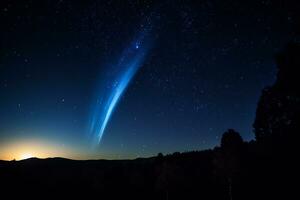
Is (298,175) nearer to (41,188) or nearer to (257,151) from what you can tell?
(257,151)

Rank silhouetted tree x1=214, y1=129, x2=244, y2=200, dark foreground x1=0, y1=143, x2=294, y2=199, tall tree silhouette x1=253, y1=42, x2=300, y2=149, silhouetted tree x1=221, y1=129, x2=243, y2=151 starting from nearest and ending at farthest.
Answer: tall tree silhouette x1=253, y1=42, x2=300, y2=149
dark foreground x1=0, y1=143, x2=294, y2=199
silhouetted tree x1=214, y1=129, x2=244, y2=200
silhouetted tree x1=221, y1=129, x2=243, y2=151

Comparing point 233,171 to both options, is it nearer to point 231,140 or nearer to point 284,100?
point 231,140

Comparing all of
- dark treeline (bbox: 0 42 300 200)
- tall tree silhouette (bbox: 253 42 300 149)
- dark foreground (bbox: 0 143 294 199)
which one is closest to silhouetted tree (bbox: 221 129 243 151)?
dark treeline (bbox: 0 42 300 200)

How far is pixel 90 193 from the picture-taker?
56969 millimetres

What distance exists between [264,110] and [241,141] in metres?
11.6

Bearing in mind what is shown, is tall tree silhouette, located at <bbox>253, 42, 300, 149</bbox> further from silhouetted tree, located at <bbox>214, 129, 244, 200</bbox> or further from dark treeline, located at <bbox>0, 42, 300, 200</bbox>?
silhouetted tree, located at <bbox>214, 129, 244, 200</bbox>

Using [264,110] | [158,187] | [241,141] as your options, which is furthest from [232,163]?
[158,187]

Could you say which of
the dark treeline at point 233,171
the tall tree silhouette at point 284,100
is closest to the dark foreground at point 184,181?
the dark treeline at point 233,171

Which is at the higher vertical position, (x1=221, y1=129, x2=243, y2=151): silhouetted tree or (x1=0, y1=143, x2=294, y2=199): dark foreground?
(x1=221, y1=129, x2=243, y2=151): silhouetted tree

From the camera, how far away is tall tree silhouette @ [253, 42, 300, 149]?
18.2 meters

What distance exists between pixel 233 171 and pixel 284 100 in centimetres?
1370

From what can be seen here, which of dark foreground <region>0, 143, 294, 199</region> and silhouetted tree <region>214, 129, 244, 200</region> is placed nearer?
dark foreground <region>0, 143, 294, 199</region>

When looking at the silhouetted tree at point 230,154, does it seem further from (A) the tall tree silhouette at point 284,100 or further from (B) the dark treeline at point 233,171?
(A) the tall tree silhouette at point 284,100

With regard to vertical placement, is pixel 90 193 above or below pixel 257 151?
below
